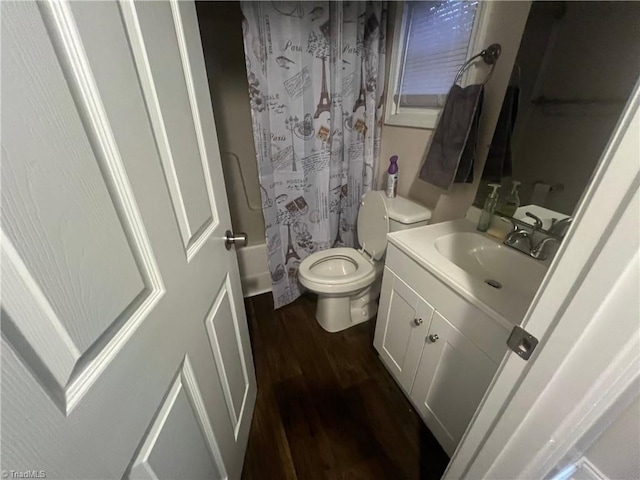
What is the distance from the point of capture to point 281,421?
1.19 meters

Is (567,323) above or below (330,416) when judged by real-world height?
above

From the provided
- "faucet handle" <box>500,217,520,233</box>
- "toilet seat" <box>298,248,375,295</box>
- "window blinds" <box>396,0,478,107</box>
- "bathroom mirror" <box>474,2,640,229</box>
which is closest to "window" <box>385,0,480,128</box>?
"window blinds" <box>396,0,478,107</box>

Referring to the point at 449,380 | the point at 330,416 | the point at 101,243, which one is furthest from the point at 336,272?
the point at 101,243

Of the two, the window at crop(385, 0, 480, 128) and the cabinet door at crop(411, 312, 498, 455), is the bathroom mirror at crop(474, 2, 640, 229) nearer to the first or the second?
the window at crop(385, 0, 480, 128)

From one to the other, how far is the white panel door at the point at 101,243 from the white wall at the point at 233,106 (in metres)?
1.16

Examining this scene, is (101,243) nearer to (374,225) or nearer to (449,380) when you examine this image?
(449,380)

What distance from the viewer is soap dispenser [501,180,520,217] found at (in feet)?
3.46

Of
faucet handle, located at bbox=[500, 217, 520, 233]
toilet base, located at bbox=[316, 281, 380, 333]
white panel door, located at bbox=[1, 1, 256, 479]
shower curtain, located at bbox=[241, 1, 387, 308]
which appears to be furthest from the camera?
toilet base, located at bbox=[316, 281, 380, 333]

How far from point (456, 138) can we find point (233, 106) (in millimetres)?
1404

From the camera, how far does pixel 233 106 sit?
1738 millimetres

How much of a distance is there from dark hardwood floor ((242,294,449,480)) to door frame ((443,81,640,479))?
636mm

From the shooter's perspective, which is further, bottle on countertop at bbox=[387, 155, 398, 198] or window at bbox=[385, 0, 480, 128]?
bottle on countertop at bbox=[387, 155, 398, 198]

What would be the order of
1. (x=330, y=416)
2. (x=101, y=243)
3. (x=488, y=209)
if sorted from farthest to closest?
(x=330, y=416) < (x=488, y=209) < (x=101, y=243)

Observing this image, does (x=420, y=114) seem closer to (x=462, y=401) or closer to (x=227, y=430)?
(x=462, y=401)
